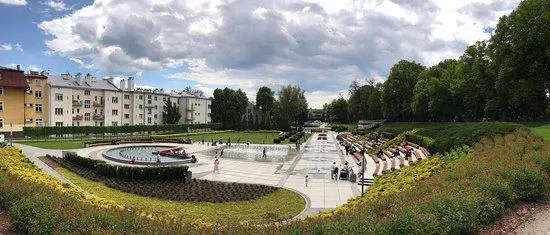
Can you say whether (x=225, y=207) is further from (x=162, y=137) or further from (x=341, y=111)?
(x=341, y=111)

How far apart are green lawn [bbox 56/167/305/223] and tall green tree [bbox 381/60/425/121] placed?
Result: 2422 inches

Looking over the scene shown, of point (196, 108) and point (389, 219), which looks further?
point (196, 108)

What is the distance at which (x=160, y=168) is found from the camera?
91.2 feet

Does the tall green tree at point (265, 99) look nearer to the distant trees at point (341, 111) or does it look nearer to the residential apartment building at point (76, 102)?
the residential apartment building at point (76, 102)

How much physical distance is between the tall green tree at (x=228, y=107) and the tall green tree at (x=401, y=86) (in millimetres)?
39302

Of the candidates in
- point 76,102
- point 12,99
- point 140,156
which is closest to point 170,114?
point 76,102

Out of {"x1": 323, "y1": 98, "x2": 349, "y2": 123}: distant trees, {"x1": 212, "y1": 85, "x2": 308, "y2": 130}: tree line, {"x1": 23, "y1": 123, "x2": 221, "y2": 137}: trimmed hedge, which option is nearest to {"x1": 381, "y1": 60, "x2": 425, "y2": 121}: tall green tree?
{"x1": 212, "y1": 85, "x2": 308, "y2": 130}: tree line

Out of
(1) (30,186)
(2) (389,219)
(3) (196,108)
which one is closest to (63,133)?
(3) (196,108)

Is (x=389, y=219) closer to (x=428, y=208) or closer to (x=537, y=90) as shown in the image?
(x=428, y=208)

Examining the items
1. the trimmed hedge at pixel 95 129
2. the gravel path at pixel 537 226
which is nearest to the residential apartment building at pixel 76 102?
the trimmed hedge at pixel 95 129

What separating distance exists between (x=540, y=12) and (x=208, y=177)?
3350 cm

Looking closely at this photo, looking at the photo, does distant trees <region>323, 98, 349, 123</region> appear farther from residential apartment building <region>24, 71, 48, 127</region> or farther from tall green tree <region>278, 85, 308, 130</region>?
residential apartment building <region>24, 71, 48, 127</region>

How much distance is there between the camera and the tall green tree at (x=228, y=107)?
98375mm

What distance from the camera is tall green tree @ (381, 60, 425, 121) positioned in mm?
77938
